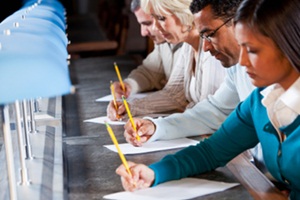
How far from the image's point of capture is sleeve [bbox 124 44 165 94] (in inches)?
131

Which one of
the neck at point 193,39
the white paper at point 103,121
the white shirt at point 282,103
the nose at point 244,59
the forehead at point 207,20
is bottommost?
the white paper at point 103,121

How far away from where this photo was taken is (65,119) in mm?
2662

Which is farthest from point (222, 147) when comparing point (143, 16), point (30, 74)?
point (143, 16)

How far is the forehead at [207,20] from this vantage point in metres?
2.19

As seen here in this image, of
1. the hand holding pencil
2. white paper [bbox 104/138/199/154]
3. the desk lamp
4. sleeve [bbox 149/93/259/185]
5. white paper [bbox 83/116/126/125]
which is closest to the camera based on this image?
the desk lamp

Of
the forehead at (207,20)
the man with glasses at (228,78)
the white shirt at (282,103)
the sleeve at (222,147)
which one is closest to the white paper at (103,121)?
the man with glasses at (228,78)

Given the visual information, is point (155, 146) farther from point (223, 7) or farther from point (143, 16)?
point (143, 16)

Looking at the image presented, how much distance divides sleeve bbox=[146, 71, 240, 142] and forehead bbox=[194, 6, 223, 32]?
22 cm

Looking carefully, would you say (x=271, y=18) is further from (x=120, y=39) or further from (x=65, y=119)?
(x=120, y=39)

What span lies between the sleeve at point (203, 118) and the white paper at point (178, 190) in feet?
1.50

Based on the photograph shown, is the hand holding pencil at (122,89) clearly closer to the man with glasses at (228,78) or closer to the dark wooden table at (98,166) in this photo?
the dark wooden table at (98,166)

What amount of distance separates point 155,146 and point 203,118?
0.27 metres

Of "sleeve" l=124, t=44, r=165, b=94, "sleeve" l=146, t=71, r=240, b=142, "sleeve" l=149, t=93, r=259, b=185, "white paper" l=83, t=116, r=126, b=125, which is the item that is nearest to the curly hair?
"sleeve" l=146, t=71, r=240, b=142

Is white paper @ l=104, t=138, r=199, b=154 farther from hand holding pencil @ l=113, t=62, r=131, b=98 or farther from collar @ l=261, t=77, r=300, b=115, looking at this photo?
hand holding pencil @ l=113, t=62, r=131, b=98
